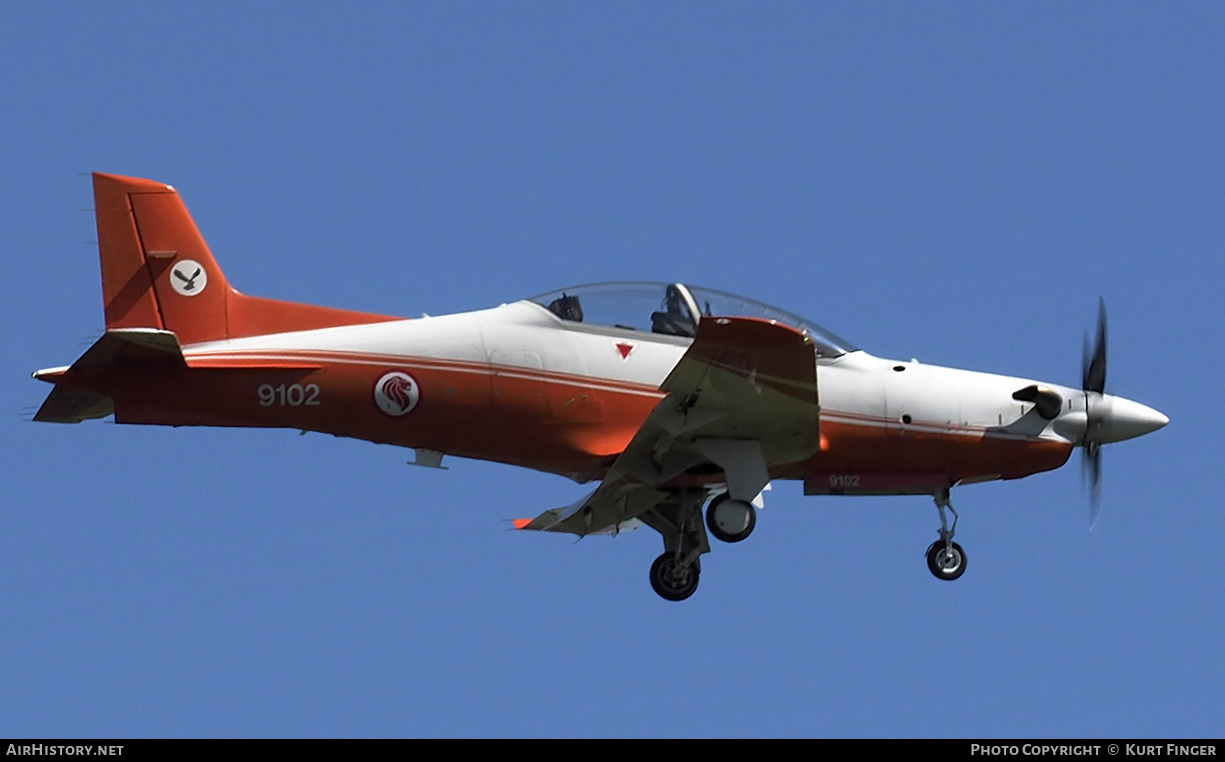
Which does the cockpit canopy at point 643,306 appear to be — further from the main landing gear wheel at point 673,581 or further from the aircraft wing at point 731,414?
the main landing gear wheel at point 673,581

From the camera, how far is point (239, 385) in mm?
16703

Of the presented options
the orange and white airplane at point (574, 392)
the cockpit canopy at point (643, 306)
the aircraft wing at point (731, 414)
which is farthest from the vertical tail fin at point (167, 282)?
the aircraft wing at point (731, 414)

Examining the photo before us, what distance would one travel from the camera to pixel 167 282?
1719 cm

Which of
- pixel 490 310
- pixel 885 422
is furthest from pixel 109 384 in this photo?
pixel 885 422

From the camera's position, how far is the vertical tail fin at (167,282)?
56.1 ft

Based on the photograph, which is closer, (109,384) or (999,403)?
(109,384)

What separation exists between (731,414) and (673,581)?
7.35ft

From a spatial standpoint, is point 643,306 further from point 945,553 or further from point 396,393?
point 945,553

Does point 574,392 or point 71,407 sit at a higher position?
point 574,392

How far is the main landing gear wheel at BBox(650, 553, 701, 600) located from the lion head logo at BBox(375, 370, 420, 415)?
10.4ft

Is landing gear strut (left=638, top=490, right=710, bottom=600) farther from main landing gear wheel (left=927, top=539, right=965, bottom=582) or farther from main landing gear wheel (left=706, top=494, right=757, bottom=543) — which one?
main landing gear wheel (left=927, top=539, right=965, bottom=582)

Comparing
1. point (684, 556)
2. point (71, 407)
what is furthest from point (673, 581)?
point (71, 407)
